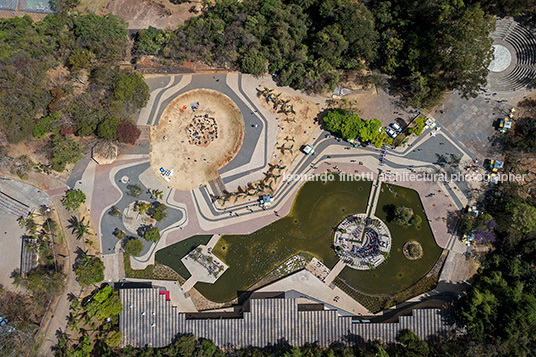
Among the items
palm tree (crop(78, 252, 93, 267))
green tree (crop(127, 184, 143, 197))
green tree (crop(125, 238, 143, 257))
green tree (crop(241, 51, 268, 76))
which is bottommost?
palm tree (crop(78, 252, 93, 267))

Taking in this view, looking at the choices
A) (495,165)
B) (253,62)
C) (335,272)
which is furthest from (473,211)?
(253,62)

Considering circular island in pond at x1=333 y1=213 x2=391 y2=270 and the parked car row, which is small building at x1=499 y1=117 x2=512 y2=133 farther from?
circular island in pond at x1=333 y1=213 x2=391 y2=270

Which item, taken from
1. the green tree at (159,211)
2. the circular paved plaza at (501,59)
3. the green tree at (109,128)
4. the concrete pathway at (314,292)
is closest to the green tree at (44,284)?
the green tree at (159,211)

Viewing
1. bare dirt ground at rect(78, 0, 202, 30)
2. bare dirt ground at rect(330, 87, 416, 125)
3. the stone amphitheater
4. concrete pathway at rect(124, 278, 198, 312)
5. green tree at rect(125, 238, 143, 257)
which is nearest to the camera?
green tree at rect(125, 238, 143, 257)

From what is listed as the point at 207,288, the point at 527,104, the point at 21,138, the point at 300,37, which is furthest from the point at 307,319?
the point at 21,138

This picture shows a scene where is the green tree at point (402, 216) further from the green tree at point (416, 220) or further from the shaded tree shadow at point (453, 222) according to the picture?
the shaded tree shadow at point (453, 222)

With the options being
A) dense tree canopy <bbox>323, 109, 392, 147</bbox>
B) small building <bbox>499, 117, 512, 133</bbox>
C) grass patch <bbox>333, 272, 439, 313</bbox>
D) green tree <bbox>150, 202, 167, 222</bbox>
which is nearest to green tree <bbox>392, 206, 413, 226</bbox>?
grass patch <bbox>333, 272, 439, 313</bbox>

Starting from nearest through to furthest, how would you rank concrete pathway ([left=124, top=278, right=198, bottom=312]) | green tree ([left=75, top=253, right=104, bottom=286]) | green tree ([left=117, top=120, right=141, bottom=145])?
green tree ([left=75, top=253, right=104, bottom=286])
concrete pathway ([left=124, top=278, right=198, bottom=312])
green tree ([left=117, top=120, right=141, bottom=145])
